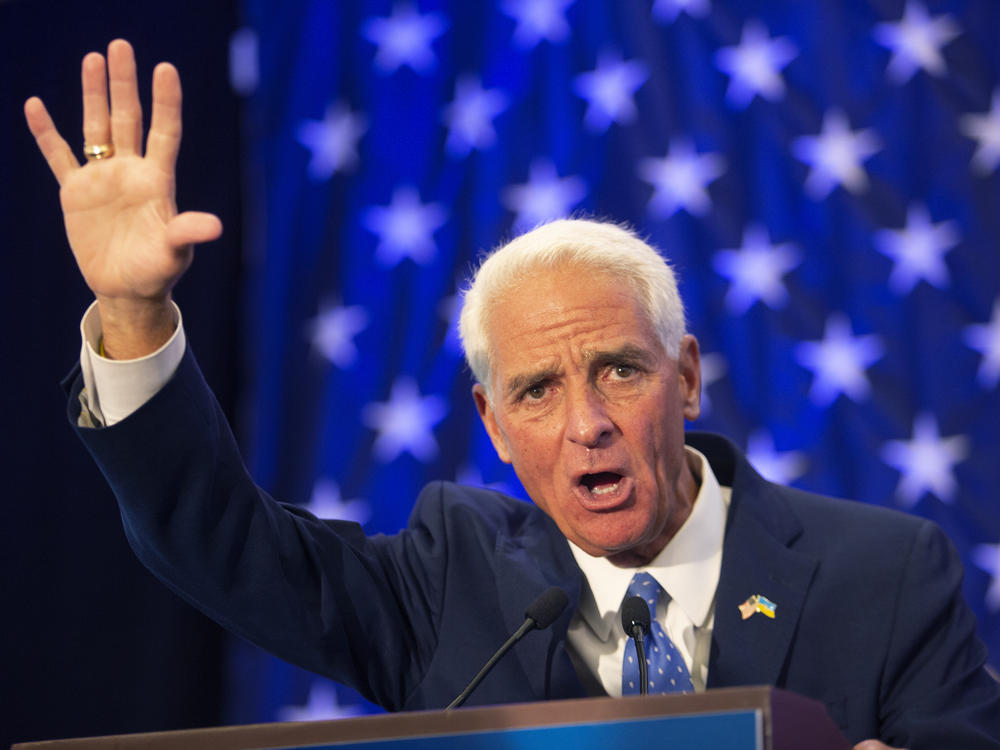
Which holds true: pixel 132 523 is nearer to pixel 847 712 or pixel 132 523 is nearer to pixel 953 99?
pixel 847 712

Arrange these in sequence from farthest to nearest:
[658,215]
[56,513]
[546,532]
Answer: [658,215] < [56,513] < [546,532]

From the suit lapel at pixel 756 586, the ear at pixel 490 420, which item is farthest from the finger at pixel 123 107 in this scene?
the suit lapel at pixel 756 586

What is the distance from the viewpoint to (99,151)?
1506 mm

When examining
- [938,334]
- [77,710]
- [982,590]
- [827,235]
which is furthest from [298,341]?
[982,590]

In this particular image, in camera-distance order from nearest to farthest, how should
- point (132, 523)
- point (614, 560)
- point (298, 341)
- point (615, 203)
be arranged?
point (132, 523), point (614, 560), point (615, 203), point (298, 341)

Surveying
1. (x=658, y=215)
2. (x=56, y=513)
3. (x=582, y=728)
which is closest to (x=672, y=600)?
(x=582, y=728)

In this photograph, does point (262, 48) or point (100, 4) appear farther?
point (262, 48)

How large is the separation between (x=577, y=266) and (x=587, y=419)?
31 cm

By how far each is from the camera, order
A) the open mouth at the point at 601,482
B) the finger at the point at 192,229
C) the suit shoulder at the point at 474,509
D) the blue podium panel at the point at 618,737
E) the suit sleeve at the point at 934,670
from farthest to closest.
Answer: the suit shoulder at the point at 474,509, the open mouth at the point at 601,482, the suit sleeve at the point at 934,670, the finger at the point at 192,229, the blue podium panel at the point at 618,737

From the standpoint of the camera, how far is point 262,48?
11.9 feet

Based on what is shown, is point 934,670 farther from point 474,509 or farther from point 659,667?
point 474,509

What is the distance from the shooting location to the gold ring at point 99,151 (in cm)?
150

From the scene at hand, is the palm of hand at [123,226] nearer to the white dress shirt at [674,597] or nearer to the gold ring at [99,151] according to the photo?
the gold ring at [99,151]

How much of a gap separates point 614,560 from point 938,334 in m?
1.49
